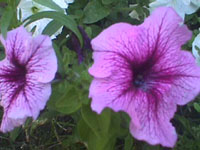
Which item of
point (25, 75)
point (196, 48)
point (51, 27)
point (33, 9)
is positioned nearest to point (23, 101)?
point (25, 75)

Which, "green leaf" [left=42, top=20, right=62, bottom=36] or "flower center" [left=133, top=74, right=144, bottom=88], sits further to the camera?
"green leaf" [left=42, top=20, right=62, bottom=36]

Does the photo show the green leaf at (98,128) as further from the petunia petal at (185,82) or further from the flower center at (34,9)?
the flower center at (34,9)

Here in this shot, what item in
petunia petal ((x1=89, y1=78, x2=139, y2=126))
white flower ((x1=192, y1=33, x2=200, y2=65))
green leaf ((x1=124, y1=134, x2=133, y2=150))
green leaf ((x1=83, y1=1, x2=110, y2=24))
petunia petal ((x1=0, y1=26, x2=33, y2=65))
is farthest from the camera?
green leaf ((x1=83, y1=1, x2=110, y2=24))

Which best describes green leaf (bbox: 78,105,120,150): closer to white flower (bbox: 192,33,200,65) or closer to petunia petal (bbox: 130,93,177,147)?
petunia petal (bbox: 130,93,177,147)

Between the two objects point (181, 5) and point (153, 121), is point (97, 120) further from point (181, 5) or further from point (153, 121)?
point (181, 5)

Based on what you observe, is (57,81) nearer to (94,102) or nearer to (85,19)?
(94,102)

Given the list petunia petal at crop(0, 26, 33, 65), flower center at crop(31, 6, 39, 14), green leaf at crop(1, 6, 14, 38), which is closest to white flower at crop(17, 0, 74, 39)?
flower center at crop(31, 6, 39, 14)
